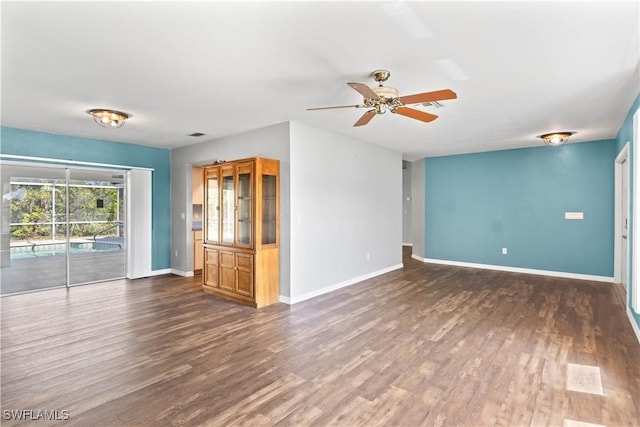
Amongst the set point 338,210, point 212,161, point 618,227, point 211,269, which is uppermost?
point 212,161

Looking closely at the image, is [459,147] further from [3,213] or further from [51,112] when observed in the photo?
[3,213]

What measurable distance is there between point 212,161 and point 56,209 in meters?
3.08

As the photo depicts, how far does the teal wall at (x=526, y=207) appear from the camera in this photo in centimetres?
616

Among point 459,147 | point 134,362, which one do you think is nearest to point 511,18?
point 134,362

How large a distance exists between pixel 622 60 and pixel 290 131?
348cm

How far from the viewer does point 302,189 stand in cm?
486

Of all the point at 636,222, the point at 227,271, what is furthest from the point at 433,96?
the point at 227,271

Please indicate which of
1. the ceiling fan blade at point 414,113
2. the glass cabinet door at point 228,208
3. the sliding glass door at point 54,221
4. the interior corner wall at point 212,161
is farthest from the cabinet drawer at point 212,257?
the ceiling fan blade at point 414,113

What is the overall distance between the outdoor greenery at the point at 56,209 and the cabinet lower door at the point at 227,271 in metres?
3.29

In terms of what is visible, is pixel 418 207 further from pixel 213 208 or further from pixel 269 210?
pixel 213 208

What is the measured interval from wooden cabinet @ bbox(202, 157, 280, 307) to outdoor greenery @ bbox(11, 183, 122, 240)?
2955 mm

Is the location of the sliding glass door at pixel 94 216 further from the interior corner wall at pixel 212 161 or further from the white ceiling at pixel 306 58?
the white ceiling at pixel 306 58

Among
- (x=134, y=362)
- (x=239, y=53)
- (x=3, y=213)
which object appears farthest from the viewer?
(x=3, y=213)

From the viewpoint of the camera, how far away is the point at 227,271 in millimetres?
5008
